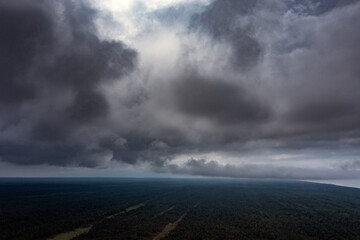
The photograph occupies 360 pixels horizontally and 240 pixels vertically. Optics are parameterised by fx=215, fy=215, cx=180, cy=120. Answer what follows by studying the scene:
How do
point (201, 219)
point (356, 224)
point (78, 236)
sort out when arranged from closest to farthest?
point (78, 236) → point (201, 219) → point (356, 224)

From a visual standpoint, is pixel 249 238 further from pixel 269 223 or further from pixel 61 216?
pixel 61 216

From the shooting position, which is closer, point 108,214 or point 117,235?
point 117,235

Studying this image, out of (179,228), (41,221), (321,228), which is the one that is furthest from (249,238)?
(41,221)

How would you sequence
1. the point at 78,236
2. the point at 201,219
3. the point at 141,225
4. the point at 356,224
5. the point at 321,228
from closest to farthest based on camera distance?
the point at 78,236 → the point at 141,225 → the point at 321,228 → the point at 201,219 → the point at 356,224

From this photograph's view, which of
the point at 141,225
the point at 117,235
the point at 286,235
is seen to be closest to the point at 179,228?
the point at 141,225

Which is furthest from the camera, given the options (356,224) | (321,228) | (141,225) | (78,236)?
(356,224)

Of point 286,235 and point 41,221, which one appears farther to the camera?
point 41,221

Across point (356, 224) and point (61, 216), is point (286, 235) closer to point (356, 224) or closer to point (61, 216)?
point (356, 224)

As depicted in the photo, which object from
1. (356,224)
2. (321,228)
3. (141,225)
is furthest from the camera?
(356,224)

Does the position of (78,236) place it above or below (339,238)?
above
